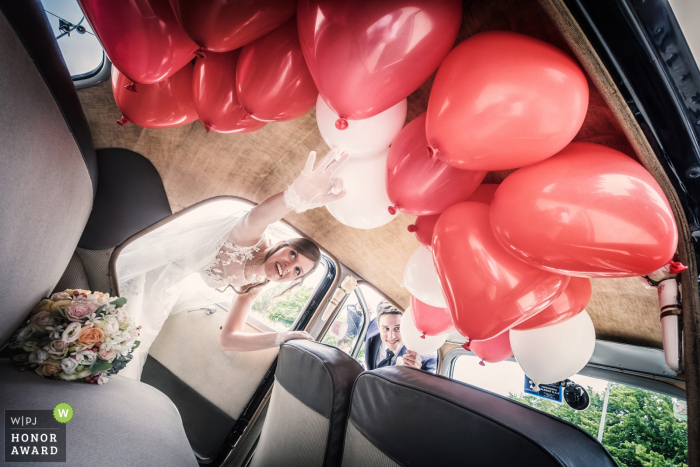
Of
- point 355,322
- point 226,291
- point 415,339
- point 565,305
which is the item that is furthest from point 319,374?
point 355,322

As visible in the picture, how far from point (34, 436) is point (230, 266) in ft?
4.94

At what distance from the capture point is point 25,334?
121 cm

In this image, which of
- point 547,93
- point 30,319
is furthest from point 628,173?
point 30,319

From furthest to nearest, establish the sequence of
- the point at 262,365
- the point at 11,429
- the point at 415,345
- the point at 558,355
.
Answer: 1. the point at 262,365
2. the point at 415,345
3. the point at 558,355
4. the point at 11,429

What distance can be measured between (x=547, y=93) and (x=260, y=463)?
199cm

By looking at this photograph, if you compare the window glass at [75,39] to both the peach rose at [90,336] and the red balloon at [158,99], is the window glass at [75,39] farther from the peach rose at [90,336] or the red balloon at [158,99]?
the peach rose at [90,336]

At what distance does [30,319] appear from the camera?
4.07 feet

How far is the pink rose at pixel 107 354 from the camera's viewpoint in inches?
50.9

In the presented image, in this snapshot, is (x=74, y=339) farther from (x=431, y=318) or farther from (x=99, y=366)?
(x=431, y=318)

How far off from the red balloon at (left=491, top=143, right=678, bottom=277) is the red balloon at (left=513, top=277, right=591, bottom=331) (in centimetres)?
31

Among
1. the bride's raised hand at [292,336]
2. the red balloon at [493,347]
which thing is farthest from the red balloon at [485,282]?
the bride's raised hand at [292,336]

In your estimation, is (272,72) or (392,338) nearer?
(272,72)

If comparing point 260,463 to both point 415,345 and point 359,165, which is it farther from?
point 359,165

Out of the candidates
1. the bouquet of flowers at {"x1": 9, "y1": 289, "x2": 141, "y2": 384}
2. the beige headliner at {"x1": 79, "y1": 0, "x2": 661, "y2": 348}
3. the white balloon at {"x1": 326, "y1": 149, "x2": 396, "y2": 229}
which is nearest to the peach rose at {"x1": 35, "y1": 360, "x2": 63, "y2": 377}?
the bouquet of flowers at {"x1": 9, "y1": 289, "x2": 141, "y2": 384}
